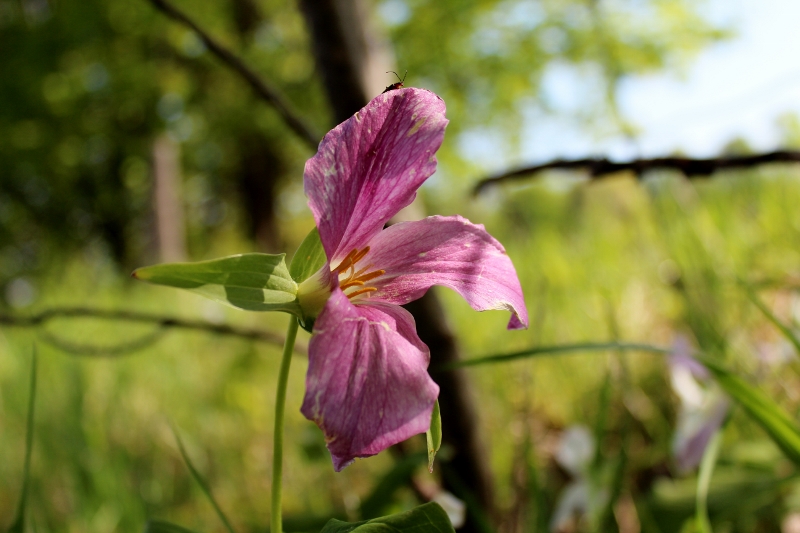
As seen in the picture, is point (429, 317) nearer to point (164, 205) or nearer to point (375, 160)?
point (375, 160)

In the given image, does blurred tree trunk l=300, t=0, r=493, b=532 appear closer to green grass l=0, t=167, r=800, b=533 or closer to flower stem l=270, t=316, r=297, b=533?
green grass l=0, t=167, r=800, b=533

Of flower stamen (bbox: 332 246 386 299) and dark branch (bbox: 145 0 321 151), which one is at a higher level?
dark branch (bbox: 145 0 321 151)

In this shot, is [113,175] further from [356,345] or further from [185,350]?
[356,345]

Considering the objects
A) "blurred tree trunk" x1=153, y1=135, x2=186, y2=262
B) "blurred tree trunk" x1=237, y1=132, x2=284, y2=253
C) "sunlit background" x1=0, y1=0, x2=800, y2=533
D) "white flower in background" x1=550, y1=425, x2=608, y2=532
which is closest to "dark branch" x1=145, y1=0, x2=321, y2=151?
"sunlit background" x1=0, y1=0, x2=800, y2=533

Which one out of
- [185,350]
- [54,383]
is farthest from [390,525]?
[185,350]

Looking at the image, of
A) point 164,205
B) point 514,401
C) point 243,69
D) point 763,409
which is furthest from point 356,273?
point 164,205

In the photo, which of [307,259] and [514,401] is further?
[514,401]
